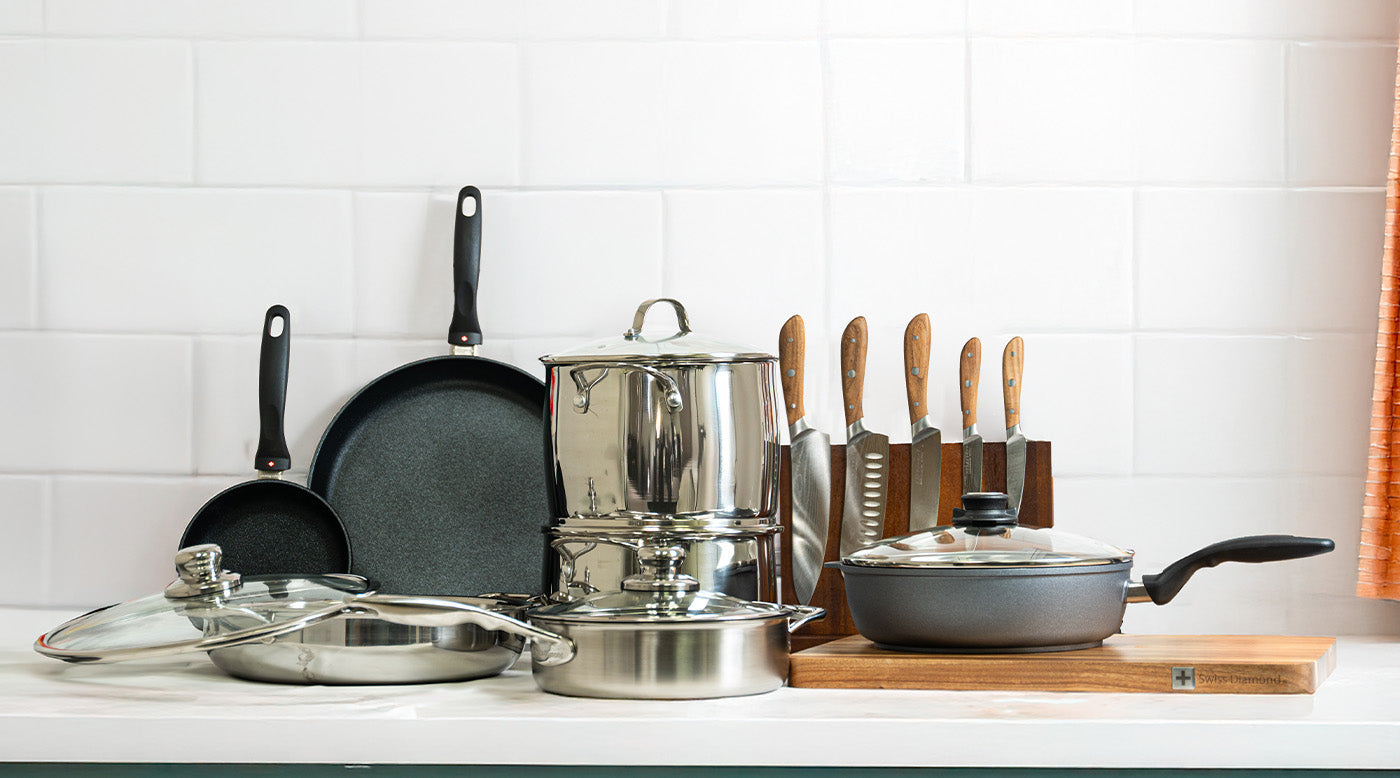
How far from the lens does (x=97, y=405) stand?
4.59ft

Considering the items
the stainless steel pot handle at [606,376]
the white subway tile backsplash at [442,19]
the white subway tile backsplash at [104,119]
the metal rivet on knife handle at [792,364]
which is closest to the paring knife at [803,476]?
the metal rivet on knife handle at [792,364]

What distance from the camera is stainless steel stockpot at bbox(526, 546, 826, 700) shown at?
2.95 ft

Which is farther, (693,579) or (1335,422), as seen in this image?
(1335,422)

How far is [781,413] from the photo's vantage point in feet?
4.55

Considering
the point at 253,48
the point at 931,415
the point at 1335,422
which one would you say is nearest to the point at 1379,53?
the point at 1335,422

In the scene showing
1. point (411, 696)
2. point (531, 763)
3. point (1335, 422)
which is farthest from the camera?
point (1335, 422)

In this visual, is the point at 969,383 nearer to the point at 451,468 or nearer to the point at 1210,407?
the point at 1210,407

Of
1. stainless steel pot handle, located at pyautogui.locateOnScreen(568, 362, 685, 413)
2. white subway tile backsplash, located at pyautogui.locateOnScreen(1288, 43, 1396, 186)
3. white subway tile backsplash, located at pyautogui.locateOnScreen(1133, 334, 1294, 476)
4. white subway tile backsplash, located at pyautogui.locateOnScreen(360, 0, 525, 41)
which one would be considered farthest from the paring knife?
white subway tile backsplash, located at pyautogui.locateOnScreen(1288, 43, 1396, 186)

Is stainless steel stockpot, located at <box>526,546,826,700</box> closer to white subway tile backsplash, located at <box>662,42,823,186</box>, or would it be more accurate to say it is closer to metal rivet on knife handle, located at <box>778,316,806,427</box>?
metal rivet on knife handle, located at <box>778,316,806,427</box>

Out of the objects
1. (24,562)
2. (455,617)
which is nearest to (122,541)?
(24,562)

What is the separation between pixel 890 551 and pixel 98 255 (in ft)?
3.10

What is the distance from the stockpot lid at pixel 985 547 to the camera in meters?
0.98

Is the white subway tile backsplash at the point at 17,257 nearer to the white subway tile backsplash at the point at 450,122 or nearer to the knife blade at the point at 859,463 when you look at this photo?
the white subway tile backsplash at the point at 450,122

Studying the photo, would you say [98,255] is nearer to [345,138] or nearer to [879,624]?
[345,138]
